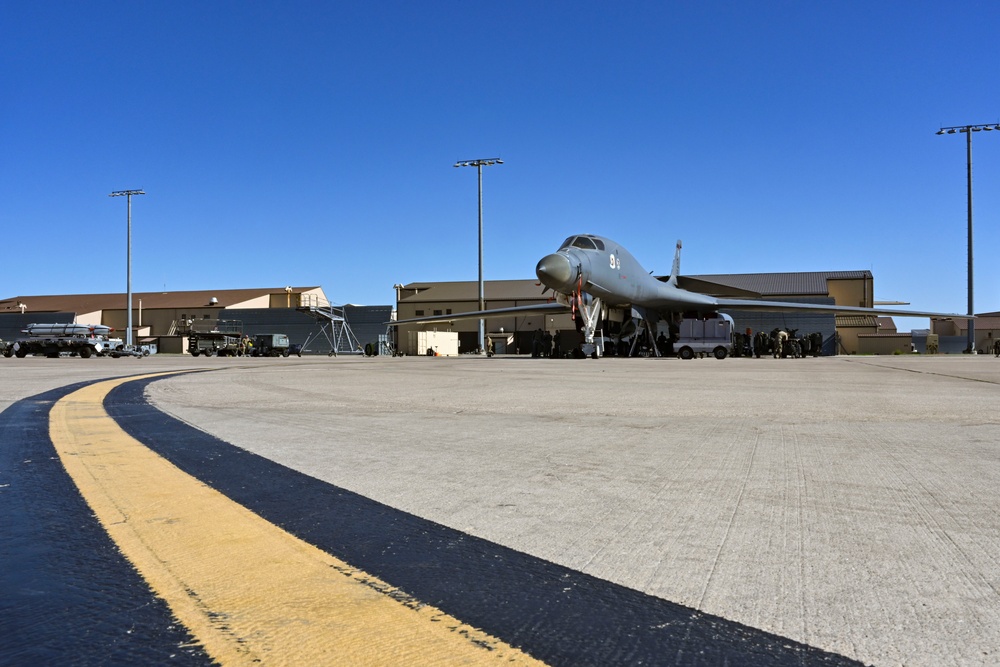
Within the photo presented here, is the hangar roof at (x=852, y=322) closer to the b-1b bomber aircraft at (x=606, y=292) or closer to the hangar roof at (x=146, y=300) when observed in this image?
the b-1b bomber aircraft at (x=606, y=292)

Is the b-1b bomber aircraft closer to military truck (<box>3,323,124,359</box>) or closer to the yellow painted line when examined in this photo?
military truck (<box>3,323,124,359</box>)

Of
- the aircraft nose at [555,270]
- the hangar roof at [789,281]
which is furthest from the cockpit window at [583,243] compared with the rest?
the hangar roof at [789,281]

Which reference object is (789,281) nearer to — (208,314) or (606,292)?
(606,292)

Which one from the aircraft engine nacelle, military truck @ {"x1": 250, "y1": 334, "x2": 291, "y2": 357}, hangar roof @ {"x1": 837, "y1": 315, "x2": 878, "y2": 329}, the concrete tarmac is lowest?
the concrete tarmac

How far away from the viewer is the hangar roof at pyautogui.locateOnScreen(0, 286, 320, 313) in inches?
2965

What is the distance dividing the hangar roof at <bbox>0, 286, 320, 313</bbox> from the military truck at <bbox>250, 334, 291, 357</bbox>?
22238 mm

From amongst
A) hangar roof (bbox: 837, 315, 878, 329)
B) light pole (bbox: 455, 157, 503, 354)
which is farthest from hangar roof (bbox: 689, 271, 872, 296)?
light pole (bbox: 455, 157, 503, 354)

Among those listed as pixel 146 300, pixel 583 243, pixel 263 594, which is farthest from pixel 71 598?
pixel 146 300

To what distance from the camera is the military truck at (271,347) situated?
52.8m

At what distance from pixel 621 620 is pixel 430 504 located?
1.68 meters

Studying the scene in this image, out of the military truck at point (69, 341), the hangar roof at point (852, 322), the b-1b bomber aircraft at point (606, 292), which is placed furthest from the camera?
the hangar roof at point (852, 322)

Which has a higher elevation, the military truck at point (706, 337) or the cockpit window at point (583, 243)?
the cockpit window at point (583, 243)

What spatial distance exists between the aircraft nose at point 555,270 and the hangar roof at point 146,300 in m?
57.0

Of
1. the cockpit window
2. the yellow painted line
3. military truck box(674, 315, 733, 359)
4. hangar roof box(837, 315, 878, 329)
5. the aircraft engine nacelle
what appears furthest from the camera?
hangar roof box(837, 315, 878, 329)
